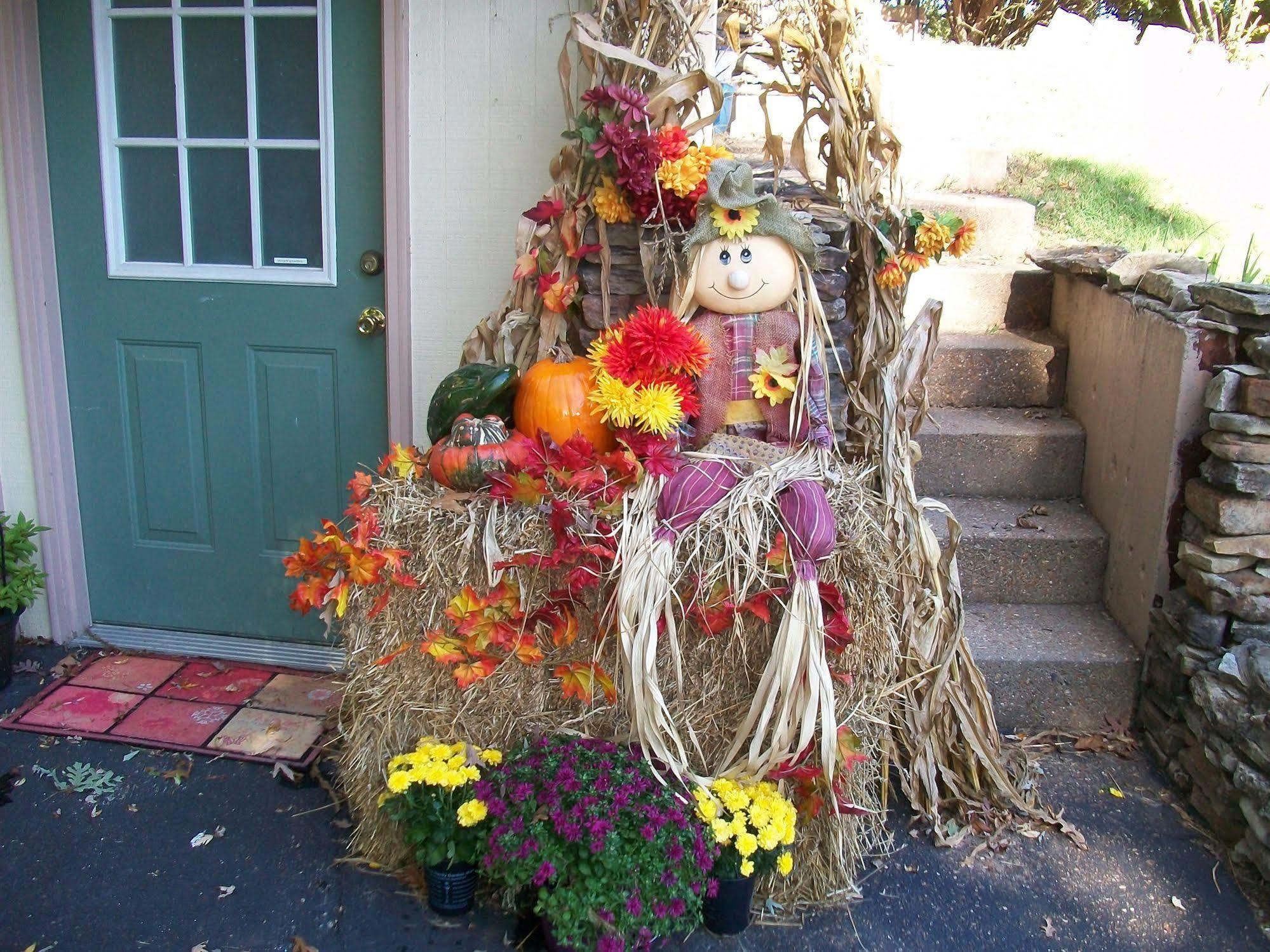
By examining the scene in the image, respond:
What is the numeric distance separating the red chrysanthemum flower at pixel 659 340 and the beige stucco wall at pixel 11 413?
2.08m

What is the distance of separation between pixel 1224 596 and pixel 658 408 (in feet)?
5.07

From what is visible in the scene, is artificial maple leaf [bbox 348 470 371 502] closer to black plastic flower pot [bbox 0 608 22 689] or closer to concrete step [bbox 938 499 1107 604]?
black plastic flower pot [bbox 0 608 22 689]

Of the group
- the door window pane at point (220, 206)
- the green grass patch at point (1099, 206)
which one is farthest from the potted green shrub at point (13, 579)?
the green grass patch at point (1099, 206)

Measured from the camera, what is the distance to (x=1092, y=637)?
9.54 ft

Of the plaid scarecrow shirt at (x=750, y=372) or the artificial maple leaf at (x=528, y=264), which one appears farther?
the artificial maple leaf at (x=528, y=264)

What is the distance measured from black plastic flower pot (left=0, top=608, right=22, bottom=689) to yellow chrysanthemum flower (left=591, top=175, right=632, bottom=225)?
215 cm

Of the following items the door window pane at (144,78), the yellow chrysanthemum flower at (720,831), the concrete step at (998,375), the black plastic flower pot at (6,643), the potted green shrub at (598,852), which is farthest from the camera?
the concrete step at (998,375)

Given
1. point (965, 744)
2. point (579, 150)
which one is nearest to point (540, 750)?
point (965, 744)

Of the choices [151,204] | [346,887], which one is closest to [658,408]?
[346,887]

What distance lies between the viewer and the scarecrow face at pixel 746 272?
220 cm

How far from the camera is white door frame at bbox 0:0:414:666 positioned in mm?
2760

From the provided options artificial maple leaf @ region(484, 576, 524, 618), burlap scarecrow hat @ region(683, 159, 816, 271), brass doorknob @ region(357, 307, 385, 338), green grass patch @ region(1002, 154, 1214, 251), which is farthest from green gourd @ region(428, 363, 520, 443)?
green grass patch @ region(1002, 154, 1214, 251)

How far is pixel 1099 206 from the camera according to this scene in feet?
13.6

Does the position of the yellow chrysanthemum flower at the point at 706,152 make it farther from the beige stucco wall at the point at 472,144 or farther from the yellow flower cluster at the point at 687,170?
the beige stucco wall at the point at 472,144
